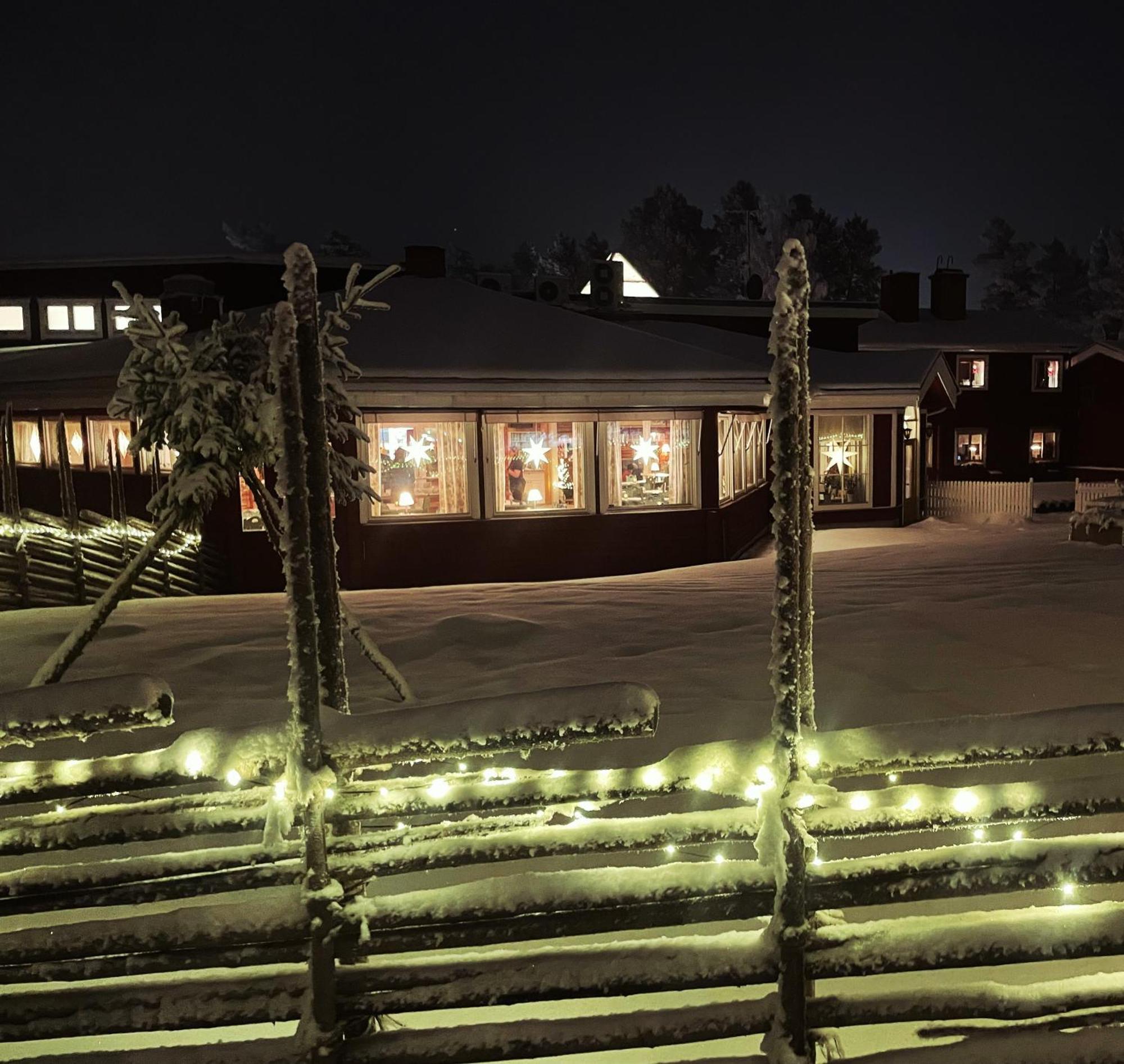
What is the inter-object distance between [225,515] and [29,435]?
1000 cm

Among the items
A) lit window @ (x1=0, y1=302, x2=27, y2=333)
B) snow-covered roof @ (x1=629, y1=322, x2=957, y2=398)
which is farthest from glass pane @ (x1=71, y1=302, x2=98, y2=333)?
snow-covered roof @ (x1=629, y1=322, x2=957, y2=398)

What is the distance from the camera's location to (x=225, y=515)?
14945 millimetres

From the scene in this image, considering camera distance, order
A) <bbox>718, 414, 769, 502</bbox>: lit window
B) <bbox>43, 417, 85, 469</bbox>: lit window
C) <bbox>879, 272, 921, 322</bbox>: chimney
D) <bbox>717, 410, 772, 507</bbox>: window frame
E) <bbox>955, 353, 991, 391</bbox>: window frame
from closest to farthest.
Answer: <bbox>717, 410, 772, 507</bbox>: window frame
<bbox>718, 414, 769, 502</bbox>: lit window
<bbox>43, 417, 85, 469</bbox>: lit window
<bbox>955, 353, 991, 391</bbox>: window frame
<bbox>879, 272, 921, 322</bbox>: chimney

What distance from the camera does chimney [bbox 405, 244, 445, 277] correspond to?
70.6ft

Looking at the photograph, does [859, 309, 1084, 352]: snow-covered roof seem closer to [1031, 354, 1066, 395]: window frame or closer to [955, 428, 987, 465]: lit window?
[1031, 354, 1066, 395]: window frame

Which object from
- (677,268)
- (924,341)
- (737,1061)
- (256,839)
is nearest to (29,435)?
(256,839)

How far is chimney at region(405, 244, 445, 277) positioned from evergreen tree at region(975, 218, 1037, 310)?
231 feet

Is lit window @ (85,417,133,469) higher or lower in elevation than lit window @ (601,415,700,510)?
higher

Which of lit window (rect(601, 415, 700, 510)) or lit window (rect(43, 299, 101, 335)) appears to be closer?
lit window (rect(601, 415, 700, 510))

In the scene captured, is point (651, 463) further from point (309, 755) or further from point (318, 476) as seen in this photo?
point (309, 755)

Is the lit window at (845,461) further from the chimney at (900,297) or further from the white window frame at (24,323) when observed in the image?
the white window frame at (24,323)

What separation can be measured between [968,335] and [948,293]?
9.53 feet

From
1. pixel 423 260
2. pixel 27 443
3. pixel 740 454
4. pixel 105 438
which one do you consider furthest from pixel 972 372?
pixel 27 443

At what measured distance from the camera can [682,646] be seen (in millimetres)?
8578
